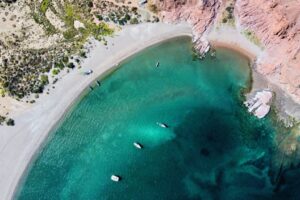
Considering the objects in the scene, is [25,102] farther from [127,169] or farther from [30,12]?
[127,169]

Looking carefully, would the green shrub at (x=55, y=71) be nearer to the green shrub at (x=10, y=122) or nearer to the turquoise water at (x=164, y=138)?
the turquoise water at (x=164, y=138)

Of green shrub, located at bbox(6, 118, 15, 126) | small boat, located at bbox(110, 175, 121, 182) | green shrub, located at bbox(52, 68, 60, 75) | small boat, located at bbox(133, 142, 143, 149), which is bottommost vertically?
small boat, located at bbox(110, 175, 121, 182)

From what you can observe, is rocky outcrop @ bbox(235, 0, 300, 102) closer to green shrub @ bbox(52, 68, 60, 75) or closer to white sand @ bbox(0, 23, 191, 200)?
white sand @ bbox(0, 23, 191, 200)

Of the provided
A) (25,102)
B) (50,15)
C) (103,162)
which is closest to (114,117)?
(103,162)

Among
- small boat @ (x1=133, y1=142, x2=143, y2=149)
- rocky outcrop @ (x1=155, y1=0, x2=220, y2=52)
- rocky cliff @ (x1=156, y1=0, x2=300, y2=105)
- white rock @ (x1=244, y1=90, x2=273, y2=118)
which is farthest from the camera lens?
white rock @ (x1=244, y1=90, x2=273, y2=118)

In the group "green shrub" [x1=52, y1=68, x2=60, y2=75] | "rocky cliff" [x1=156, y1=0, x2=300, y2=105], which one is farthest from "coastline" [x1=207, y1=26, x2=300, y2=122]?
"green shrub" [x1=52, y1=68, x2=60, y2=75]

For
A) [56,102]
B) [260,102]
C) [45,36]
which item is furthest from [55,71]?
[260,102]

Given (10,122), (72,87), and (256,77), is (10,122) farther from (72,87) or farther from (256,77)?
(256,77)

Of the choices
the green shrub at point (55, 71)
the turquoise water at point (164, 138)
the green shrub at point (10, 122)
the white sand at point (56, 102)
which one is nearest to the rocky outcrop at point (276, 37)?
the turquoise water at point (164, 138)
